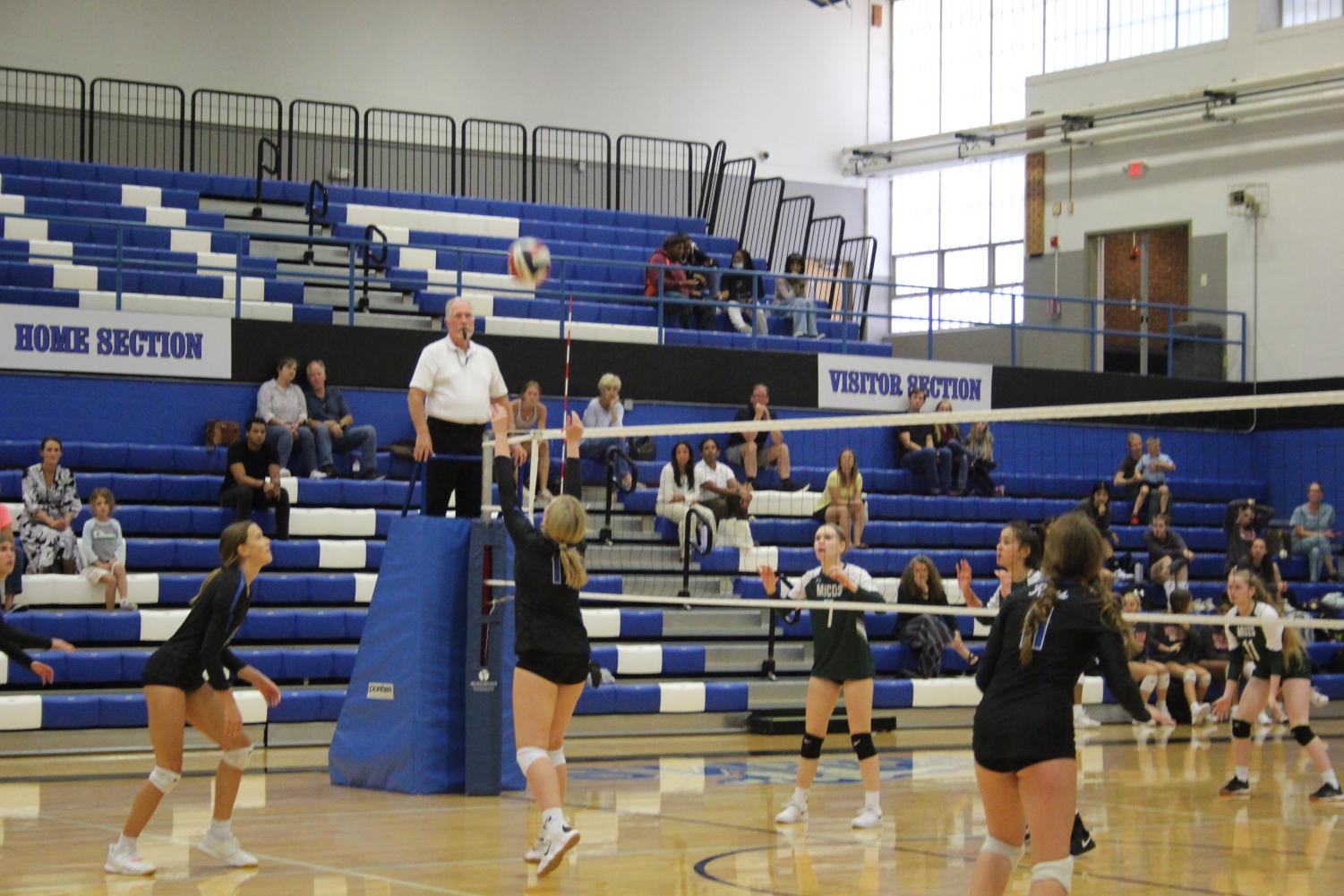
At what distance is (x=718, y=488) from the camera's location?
55.5 feet

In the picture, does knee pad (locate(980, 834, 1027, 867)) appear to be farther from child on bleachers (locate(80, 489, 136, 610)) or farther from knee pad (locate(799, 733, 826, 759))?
child on bleachers (locate(80, 489, 136, 610))

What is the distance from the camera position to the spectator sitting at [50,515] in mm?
14305

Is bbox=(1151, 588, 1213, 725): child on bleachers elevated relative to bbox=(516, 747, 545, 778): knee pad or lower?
lower

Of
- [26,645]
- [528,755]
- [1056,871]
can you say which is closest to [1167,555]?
[528,755]

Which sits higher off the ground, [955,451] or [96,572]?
[955,451]

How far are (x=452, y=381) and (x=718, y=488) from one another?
612cm

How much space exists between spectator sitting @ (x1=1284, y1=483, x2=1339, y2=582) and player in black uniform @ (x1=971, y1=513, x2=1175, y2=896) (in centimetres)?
1473

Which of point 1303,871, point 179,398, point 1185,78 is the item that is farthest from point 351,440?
point 1185,78

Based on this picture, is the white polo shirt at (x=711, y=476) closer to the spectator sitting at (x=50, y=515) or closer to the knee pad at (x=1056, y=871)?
the spectator sitting at (x=50, y=515)

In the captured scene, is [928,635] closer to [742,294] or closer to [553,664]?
[742,294]

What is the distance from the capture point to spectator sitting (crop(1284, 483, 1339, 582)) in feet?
63.6

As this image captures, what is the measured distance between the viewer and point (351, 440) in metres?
17.0

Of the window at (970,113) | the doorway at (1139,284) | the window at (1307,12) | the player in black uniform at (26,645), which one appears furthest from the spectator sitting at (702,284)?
the player in black uniform at (26,645)

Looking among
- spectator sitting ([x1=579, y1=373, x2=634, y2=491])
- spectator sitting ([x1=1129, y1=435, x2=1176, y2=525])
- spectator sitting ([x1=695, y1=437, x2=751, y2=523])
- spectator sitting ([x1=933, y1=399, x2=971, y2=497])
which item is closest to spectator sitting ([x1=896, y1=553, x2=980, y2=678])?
spectator sitting ([x1=695, y1=437, x2=751, y2=523])
